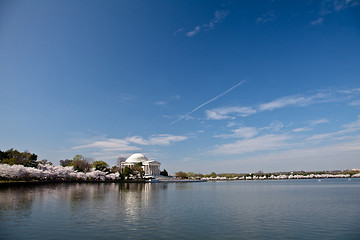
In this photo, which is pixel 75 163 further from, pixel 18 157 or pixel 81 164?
pixel 18 157

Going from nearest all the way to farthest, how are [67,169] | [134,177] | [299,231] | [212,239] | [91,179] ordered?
[212,239] → [299,231] → [67,169] → [91,179] → [134,177]

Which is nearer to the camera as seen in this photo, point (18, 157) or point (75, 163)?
point (18, 157)

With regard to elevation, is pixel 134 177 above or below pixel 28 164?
below

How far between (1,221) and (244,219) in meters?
23.8

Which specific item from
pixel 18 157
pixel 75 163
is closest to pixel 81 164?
pixel 75 163

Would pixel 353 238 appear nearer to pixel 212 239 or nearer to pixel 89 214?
pixel 212 239

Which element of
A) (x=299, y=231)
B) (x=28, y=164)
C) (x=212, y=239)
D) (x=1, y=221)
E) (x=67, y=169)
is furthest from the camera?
(x=67, y=169)

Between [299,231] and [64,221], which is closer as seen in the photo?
[299,231]

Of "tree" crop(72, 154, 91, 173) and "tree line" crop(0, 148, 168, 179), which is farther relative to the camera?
"tree" crop(72, 154, 91, 173)

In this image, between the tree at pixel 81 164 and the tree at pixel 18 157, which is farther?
the tree at pixel 81 164

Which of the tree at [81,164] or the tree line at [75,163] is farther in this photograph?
the tree at [81,164]

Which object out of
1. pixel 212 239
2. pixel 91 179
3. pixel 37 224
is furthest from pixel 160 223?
pixel 91 179

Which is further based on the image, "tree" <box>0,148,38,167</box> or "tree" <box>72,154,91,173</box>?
"tree" <box>72,154,91,173</box>

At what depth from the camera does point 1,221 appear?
21.4 meters
